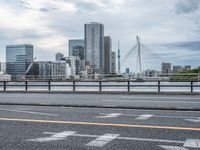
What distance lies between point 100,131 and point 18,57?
77.6 m

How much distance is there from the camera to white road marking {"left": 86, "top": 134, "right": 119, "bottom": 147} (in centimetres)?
804

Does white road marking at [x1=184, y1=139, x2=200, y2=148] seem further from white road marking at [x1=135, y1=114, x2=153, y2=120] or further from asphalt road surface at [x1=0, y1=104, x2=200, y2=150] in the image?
white road marking at [x1=135, y1=114, x2=153, y2=120]

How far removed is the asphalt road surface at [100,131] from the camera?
7.94 meters

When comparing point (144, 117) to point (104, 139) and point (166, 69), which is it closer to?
point (104, 139)

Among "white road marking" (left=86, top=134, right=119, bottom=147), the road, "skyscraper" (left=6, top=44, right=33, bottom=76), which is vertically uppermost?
"skyscraper" (left=6, top=44, right=33, bottom=76)

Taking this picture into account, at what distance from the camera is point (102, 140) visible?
845 centimetres

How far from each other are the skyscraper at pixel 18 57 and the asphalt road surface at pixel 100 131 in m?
61.0

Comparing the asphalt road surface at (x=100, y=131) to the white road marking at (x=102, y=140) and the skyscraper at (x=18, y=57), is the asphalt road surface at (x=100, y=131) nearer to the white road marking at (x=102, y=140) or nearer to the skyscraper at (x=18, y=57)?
the white road marking at (x=102, y=140)

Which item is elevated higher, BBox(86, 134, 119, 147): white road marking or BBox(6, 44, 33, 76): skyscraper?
BBox(6, 44, 33, 76): skyscraper

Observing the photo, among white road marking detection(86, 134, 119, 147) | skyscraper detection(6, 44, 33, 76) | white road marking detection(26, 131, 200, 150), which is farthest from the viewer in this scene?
skyscraper detection(6, 44, 33, 76)

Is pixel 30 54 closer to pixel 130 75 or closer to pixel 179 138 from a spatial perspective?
pixel 130 75

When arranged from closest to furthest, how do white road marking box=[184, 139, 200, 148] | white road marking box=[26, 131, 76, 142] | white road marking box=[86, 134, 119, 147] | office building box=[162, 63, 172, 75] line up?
white road marking box=[184, 139, 200, 148] < white road marking box=[86, 134, 119, 147] < white road marking box=[26, 131, 76, 142] < office building box=[162, 63, 172, 75]

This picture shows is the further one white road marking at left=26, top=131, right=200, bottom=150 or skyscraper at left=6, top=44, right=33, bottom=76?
skyscraper at left=6, top=44, right=33, bottom=76

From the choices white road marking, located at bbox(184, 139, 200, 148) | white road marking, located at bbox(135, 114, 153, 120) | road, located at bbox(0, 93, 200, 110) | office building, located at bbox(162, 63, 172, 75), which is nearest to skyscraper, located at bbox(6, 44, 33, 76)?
office building, located at bbox(162, 63, 172, 75)
